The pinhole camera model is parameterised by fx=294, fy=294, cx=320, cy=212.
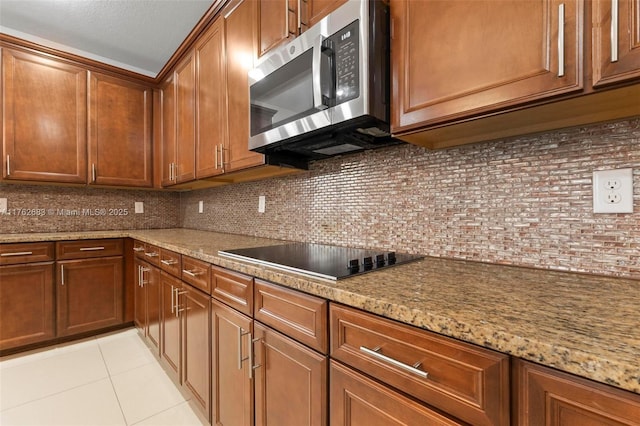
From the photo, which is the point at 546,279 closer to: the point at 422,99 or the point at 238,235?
the point at 422,99

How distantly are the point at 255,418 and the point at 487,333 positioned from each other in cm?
97

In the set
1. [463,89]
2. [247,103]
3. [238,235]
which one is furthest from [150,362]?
[463,89]

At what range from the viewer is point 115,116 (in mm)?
2742

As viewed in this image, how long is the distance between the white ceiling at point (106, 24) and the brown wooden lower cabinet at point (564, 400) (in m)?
2.75

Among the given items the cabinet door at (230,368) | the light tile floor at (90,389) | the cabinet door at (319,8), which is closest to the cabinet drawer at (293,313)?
the cabinet door at (230,368)

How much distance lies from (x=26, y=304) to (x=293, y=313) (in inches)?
101

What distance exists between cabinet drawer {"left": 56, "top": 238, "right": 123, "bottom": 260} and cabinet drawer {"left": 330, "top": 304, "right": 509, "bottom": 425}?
2598 millimetres

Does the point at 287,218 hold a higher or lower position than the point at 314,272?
higher

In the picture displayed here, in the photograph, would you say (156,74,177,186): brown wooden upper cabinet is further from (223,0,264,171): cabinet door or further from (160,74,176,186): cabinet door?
(223,0,264,171): cabinet door

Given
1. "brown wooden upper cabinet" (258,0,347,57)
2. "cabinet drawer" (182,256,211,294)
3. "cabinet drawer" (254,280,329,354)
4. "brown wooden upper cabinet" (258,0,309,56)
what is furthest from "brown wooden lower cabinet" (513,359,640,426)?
"brown wooden upper cabinet" (258,0,309,56)

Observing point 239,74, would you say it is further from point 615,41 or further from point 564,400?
point 564,400

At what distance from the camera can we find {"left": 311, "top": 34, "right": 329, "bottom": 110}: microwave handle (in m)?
1.12

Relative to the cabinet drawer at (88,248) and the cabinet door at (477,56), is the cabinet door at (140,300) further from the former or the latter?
A: the cabinet door at (477,56)

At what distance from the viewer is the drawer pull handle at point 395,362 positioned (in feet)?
1.96
